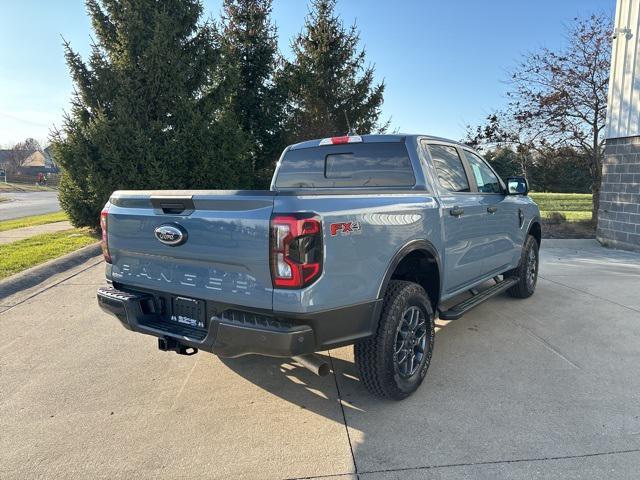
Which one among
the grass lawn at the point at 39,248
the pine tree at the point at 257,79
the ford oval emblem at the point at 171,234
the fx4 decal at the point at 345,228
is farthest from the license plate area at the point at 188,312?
the pine tree at the point at 257,79

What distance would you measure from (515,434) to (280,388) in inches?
65.5

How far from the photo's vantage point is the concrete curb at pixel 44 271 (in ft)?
20.0

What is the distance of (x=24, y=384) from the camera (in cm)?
345

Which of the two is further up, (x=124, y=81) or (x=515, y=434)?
(x=124, y=81)

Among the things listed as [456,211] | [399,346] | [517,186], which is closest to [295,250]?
[399,346]

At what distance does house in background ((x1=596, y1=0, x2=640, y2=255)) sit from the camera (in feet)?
29.6

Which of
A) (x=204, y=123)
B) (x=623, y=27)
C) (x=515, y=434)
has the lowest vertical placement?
(x=515, y=434)

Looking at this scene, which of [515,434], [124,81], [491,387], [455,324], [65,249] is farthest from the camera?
[124,81]

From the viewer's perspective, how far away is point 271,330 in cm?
247

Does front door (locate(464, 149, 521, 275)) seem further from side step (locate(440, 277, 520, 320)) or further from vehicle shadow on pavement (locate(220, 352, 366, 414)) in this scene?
vehicle shadow on pavement (locate(220, 352, 366, 414))

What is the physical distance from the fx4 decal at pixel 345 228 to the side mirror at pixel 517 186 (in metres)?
3.12

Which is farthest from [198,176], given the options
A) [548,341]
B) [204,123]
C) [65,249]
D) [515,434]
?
[515,434]

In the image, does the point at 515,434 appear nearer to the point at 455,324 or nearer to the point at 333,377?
the point at 333,377

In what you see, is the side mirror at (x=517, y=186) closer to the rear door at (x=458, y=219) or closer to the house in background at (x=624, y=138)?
the rear door at (x=458, y=219)
